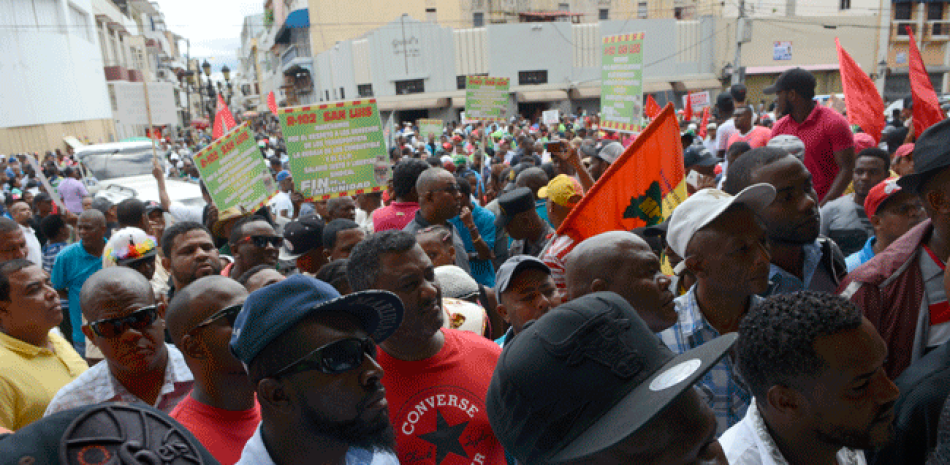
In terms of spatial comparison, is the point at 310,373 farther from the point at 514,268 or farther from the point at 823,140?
the point at 823,140

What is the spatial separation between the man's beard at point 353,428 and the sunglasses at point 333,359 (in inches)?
4.1

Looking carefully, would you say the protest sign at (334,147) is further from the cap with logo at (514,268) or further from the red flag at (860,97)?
the red flag at (860,97)

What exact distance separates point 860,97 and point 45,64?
118 ft

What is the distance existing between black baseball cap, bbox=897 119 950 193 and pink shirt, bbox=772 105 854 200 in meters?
2.70

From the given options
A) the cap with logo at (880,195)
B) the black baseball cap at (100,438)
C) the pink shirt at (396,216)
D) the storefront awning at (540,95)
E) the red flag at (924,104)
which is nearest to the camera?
the black baseball cap at (100,438)

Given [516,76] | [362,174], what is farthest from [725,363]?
[516,76]

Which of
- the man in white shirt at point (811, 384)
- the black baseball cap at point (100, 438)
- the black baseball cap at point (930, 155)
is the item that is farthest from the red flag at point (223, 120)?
the black baseball cap at point (100, 438)

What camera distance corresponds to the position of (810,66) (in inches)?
1578

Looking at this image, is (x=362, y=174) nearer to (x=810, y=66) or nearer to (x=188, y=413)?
(x=188, y=413)

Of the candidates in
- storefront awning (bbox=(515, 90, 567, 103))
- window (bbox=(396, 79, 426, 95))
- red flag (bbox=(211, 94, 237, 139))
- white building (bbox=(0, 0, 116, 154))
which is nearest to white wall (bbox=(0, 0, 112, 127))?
white building (bbox=(0, 0, 116, 154))

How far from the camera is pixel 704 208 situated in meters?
2.82

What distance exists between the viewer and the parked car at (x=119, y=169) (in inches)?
587

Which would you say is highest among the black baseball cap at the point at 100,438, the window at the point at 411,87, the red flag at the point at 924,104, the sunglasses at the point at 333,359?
the window at the point at 411,87

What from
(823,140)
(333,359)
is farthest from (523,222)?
(333,359)
